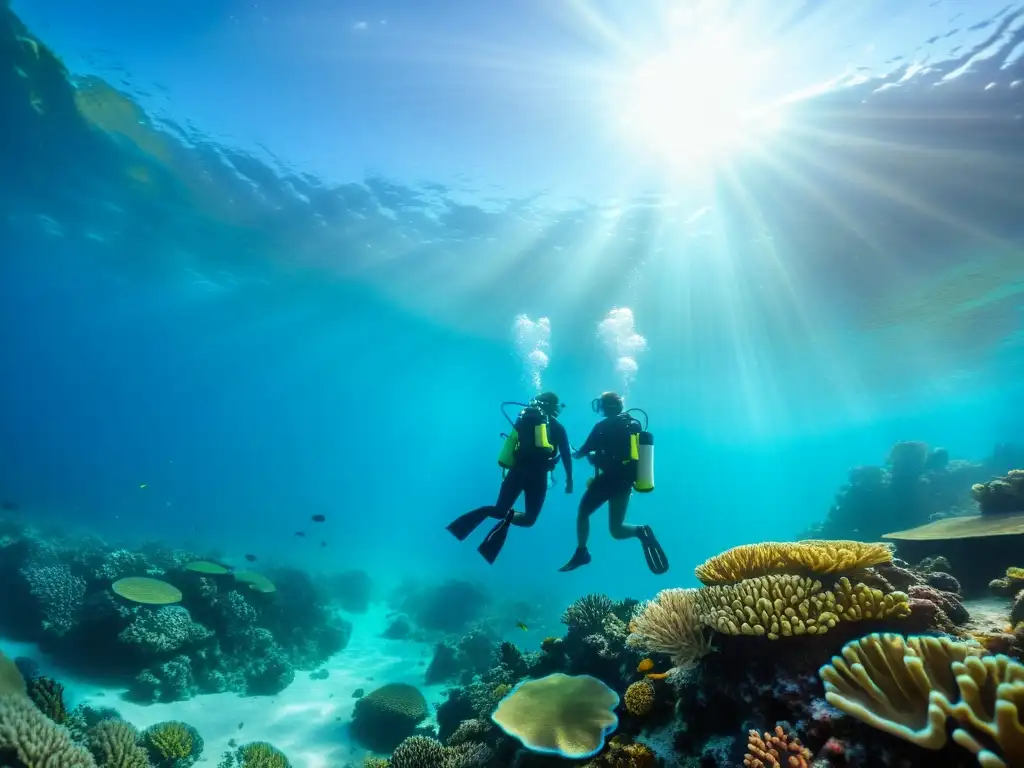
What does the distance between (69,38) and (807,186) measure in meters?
27.1

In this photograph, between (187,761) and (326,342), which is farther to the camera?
(326,342)

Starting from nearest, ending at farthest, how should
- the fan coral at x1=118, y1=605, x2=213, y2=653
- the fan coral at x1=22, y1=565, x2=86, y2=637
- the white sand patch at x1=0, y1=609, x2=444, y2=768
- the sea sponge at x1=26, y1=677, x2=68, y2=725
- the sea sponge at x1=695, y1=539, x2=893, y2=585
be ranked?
1. the sea sponge at x1=695, y1=539, x2=893, y2=585
2. the sea sponge at x1=26, y1=677, x2=68, y2=725
3. the white sand patch at x1=0, y1=609, x2=444, y2=768
4. the fan coral at x1=118, y1=605, x2=213, y2=653
5. the fan coral at x1=22, y1=565, x2=86, y2=637

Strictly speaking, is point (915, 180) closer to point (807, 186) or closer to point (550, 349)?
point (807, 186)

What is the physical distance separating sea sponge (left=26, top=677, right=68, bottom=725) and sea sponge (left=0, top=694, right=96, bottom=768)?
4.27ft

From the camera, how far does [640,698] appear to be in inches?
173

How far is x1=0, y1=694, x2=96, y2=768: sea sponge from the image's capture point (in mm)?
5301

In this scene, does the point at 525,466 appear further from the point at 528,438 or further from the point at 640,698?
the point at 640,698

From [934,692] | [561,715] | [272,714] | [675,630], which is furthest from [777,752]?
[272,714]

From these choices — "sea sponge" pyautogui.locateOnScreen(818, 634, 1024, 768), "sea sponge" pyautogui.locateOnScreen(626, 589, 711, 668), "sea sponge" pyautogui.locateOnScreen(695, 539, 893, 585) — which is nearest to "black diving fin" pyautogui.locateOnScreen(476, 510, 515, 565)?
"sea sponge" pyautogui.locateOnScreen(626, 589, 711, 668)

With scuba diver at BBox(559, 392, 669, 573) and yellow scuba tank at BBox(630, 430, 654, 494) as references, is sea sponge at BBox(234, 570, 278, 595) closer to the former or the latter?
scuba diver at BBox(559, 392, 669, 573)

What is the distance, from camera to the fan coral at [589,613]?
274 inches

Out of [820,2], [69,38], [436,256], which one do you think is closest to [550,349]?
[436,256]

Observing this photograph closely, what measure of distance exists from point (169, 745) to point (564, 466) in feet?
26.6

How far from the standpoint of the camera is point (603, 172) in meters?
18.5
